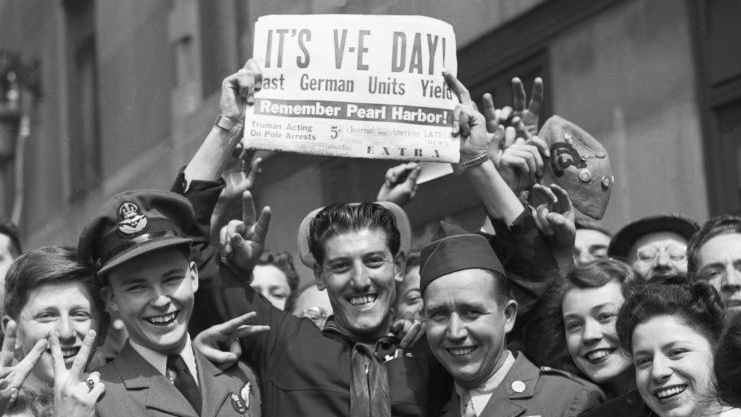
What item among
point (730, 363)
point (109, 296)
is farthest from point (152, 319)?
point (730, 363)

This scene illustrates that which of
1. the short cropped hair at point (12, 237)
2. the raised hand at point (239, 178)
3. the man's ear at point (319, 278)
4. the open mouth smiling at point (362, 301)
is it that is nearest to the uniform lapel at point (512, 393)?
the open mouth smiling at point (362, 301)

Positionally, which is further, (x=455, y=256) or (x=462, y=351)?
(x=455, y=256)

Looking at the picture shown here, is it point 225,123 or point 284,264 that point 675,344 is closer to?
point 225,123

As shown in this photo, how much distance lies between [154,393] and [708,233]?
2.23m

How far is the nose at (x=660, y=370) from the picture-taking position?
456 centimetres

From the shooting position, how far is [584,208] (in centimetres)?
615

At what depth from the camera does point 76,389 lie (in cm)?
452

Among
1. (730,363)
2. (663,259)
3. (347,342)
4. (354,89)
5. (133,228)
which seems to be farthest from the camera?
(663,259)

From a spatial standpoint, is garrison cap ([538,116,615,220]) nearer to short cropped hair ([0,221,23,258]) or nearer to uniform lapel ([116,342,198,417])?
uniform lapel ([116,342,198,417])

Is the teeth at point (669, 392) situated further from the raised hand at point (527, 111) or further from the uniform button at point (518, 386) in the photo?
the raised hand at point (527, 111)

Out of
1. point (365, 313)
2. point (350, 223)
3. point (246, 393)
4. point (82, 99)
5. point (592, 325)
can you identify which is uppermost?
point (82, 99)

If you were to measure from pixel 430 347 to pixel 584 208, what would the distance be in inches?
51.2

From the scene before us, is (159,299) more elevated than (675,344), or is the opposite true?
(159,299)

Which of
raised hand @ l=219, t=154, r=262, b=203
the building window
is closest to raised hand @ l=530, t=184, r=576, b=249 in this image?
raised hand @ l=219, t=154, r=262, b=203
